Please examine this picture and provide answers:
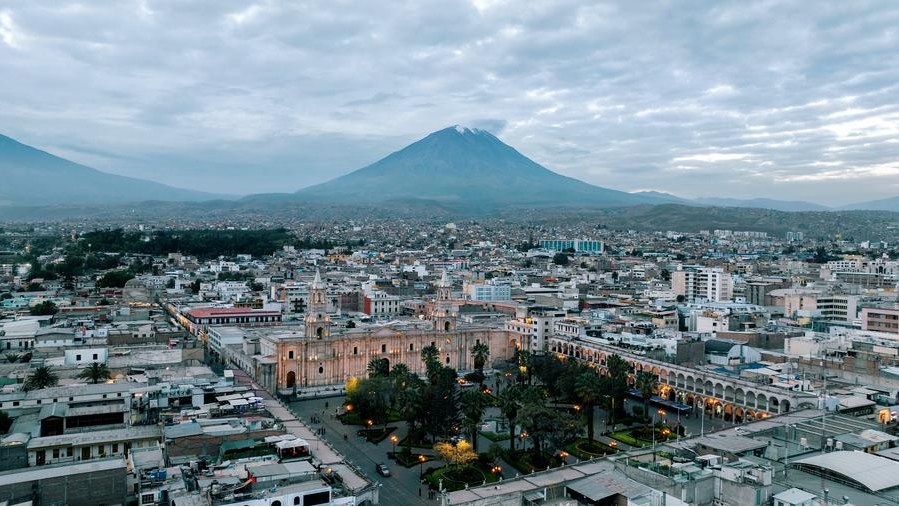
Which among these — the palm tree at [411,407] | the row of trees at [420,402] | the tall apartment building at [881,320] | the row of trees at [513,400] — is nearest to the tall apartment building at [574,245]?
the tall apartment building at [881,320]

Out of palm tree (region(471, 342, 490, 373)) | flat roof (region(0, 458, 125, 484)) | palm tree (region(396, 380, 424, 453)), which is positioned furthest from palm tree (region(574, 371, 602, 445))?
flat roof (region(0, 458, 125, 484))

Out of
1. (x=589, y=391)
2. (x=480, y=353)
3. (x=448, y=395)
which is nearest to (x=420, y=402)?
(x=448, y=395)

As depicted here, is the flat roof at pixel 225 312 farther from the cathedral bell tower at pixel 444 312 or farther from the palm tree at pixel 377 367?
the palm tree at pixel 377 367

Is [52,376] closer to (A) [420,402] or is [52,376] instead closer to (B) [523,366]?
(A) [420,402]

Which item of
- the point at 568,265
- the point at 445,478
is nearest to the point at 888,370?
the point at 445,478

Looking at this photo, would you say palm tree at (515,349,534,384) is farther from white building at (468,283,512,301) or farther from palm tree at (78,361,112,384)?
white building at (468,283,512,301)

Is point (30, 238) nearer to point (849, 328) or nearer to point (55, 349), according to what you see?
point (55, 349)
